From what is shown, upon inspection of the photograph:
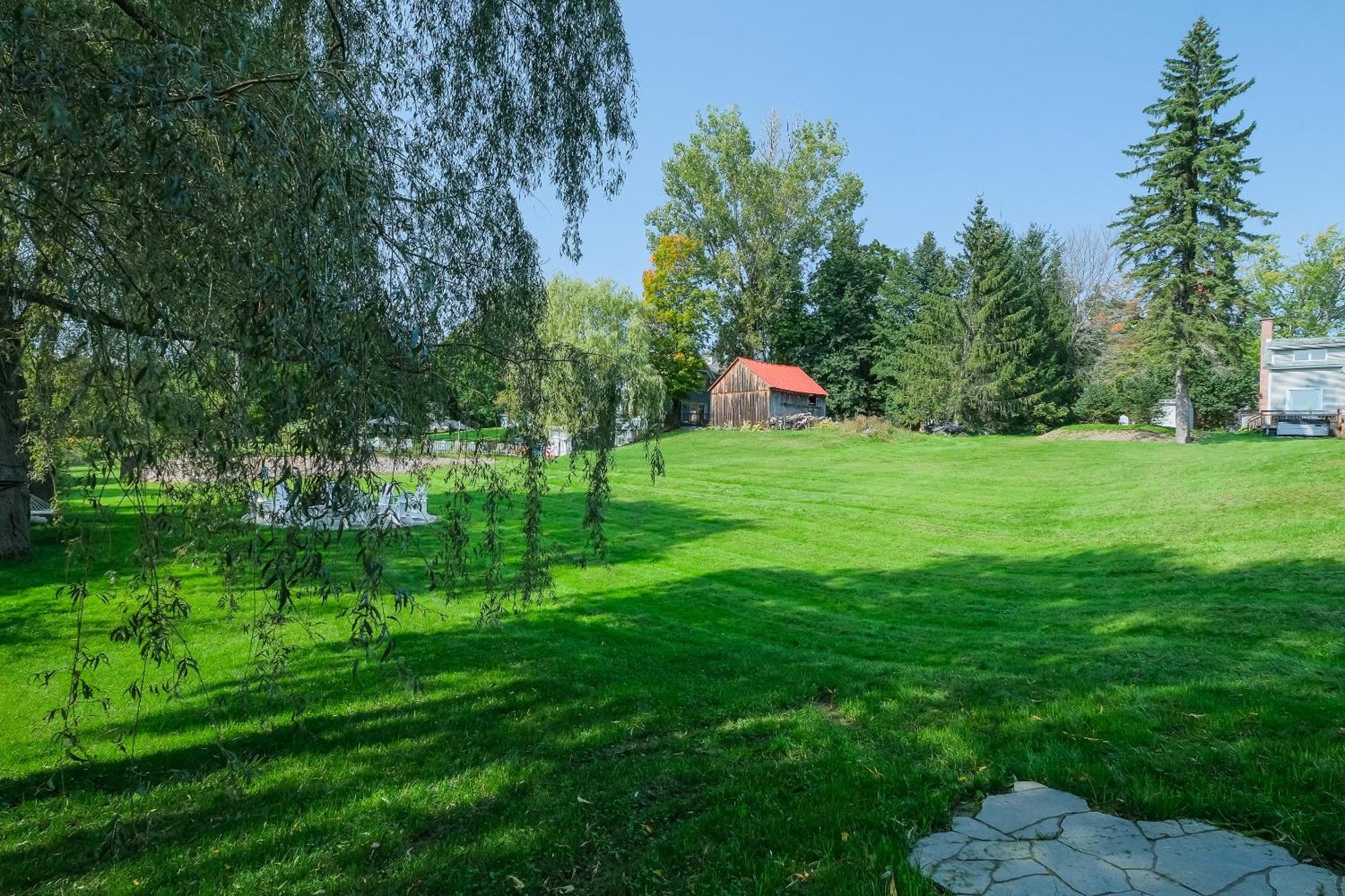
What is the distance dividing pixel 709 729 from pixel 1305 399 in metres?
36.7

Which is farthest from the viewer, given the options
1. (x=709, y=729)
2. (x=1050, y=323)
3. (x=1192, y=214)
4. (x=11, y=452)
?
(x=1050, y=323)

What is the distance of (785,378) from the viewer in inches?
1516

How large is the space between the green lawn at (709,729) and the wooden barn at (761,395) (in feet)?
89.6

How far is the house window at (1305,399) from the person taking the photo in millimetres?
29516

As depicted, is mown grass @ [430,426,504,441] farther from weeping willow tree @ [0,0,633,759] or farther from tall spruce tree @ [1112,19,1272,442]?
tall spruce tree @ [1112,19,1272,442]

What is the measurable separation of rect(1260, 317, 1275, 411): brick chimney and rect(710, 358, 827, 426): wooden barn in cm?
1950

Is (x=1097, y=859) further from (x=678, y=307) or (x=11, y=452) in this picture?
(x=678, y=307)

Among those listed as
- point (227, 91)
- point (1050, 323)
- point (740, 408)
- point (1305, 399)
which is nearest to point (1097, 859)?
Result: point (227, 91)

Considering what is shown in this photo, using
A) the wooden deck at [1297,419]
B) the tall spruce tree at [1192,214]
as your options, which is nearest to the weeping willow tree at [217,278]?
the tall spruce tree at [1192,214]

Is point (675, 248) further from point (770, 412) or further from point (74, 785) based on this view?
point (74, 785)

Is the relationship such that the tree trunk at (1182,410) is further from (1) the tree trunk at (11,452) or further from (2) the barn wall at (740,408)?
(1) the tree trunk at (11,452)

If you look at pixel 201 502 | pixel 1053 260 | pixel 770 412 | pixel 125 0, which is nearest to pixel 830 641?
pixel 201 502

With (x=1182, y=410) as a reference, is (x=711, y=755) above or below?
below

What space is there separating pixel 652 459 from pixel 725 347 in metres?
42.2
